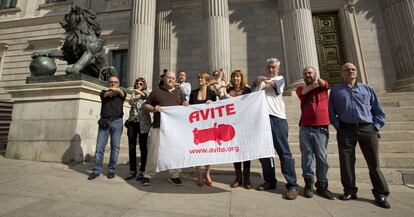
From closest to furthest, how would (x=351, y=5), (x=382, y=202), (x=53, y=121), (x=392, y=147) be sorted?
1. (x=382, y=202)
2. (x=392, y=147)
3. (x=53, y=121)
4. (x=351, y=5)

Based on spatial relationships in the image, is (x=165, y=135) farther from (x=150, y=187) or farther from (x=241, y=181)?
(x=241, y=181)

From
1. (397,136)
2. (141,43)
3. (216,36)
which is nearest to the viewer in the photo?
(397,136)

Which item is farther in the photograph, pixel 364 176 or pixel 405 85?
pixel 405 85

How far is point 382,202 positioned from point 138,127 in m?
4.16

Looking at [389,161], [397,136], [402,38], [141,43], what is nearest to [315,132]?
[389,161]

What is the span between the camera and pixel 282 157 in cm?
362

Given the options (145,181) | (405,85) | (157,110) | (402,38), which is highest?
(402,38)

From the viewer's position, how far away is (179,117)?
13.1ft

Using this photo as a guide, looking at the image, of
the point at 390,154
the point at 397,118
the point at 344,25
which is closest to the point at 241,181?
the point at 390,154

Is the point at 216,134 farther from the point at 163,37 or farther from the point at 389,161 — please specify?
the point at 163,37

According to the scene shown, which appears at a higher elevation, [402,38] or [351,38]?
[351,38]

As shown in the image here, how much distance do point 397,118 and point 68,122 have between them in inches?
352

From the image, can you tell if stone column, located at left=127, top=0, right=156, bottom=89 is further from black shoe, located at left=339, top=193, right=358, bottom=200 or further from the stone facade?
black shoe, located at left=339, top=193, right=358, bottom=200

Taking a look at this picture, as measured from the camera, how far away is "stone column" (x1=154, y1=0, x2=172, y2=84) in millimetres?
13359
